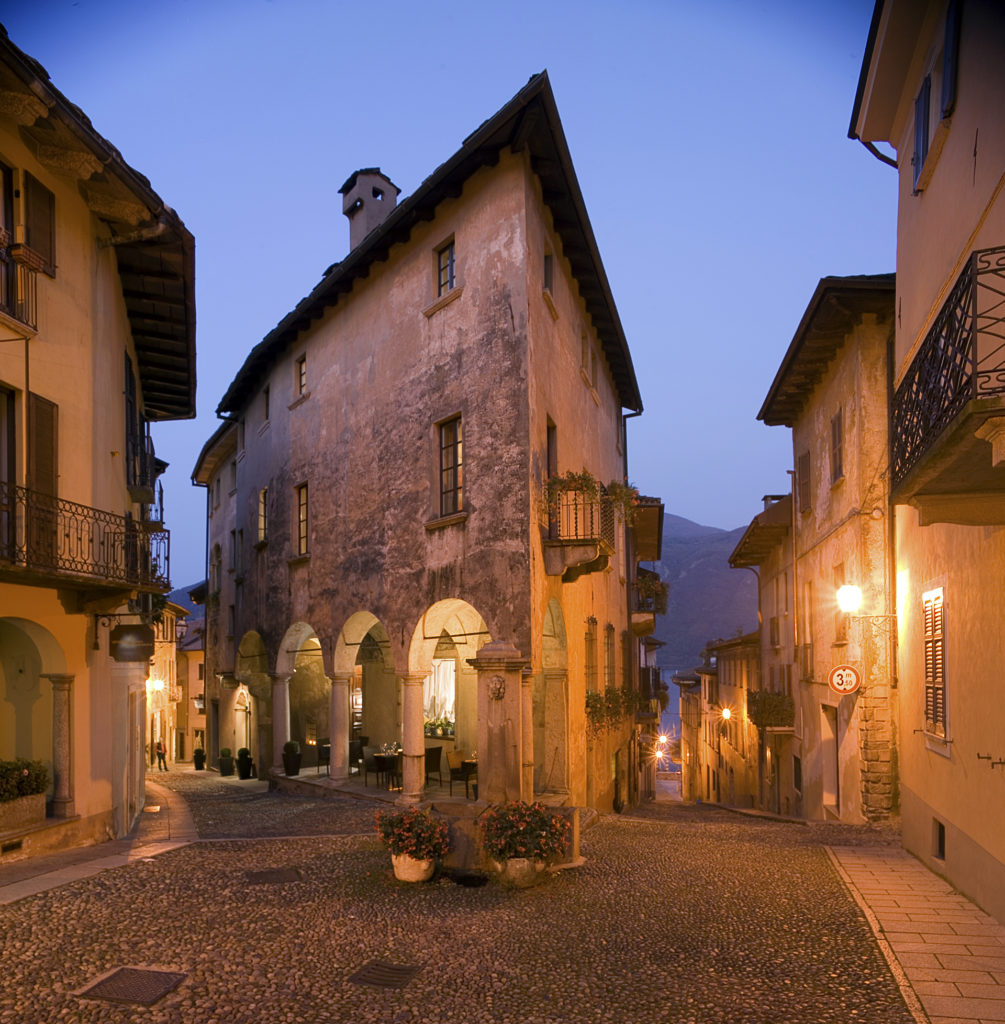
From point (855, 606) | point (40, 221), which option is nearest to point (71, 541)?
point (40, 221)

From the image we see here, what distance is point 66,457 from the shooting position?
11.9 meters

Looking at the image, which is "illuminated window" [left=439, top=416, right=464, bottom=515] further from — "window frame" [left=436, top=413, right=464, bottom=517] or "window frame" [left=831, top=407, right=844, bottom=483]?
"window frame" [left=831, top=407, right=844, bottom=483]

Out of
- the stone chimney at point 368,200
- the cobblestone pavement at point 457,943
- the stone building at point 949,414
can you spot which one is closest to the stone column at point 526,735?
the cobblestone pavement at point 457,943

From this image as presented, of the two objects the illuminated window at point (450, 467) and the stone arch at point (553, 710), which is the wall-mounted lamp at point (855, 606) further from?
the illuminated window at point (450, 467)

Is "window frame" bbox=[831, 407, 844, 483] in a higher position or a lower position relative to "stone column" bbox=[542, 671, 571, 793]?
higher

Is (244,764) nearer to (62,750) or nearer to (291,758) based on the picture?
(291,758)

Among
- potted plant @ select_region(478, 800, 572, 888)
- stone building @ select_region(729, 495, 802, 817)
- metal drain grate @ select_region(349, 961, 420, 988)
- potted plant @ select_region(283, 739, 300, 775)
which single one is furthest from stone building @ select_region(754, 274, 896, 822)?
potted plant @ select_region(283, 739, 300, 775)

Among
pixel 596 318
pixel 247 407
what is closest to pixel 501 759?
pixel 596 318

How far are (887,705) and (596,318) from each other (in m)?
11.5

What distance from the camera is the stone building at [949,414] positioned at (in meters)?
6.71

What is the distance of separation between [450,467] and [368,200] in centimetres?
1032

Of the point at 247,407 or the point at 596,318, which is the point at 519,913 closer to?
the point at 596,318

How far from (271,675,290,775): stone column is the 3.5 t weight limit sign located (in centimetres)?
1300

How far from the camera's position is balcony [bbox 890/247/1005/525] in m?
5.98
